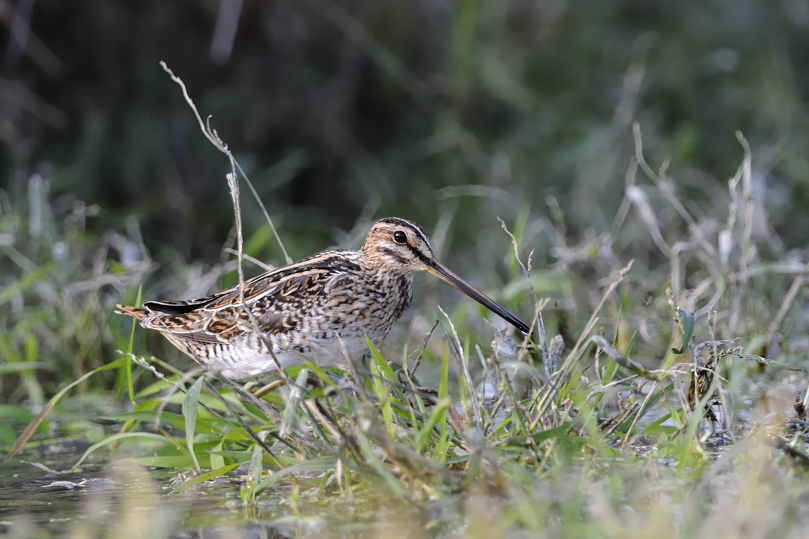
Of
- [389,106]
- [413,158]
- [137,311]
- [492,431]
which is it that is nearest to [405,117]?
[389,106]

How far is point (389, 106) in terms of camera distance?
28.7ft

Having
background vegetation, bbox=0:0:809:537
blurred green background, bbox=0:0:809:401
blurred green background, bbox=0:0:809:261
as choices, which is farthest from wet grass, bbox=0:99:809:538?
blurred green background, bbox=0:0:809:261

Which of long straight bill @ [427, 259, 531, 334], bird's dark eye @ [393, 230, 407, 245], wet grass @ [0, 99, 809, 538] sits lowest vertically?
wet grass @ [0, 99, 809, 538]

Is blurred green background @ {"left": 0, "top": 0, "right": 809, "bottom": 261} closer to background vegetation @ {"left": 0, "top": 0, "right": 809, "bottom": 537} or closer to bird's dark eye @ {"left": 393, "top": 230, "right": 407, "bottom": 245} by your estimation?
background vegetation @ {"left": 0, "top": 0, "right": 809, "bottom": 537}

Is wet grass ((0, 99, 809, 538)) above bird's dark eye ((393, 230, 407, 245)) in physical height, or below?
below

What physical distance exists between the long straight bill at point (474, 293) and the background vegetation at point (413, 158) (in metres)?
0.57

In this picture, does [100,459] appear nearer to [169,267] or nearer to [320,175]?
[169,267]

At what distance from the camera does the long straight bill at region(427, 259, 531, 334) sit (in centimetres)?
430

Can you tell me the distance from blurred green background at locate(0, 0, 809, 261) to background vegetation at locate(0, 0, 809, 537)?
0.8 inches

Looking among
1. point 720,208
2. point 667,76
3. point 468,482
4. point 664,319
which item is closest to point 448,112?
point 667,76

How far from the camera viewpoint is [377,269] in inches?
191

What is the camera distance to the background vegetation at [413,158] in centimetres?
552

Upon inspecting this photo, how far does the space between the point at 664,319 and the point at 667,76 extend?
3.74 metres

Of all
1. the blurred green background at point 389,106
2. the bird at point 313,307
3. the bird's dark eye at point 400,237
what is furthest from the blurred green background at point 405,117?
the bird's dark eye at point 400,237
